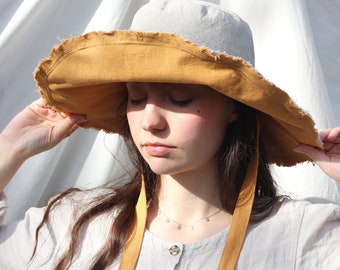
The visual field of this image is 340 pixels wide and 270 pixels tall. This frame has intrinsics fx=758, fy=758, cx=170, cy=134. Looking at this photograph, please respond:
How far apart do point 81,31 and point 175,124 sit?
0.84m

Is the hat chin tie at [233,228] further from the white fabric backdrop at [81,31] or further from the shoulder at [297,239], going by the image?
the white fabric backdrop at [81,31]

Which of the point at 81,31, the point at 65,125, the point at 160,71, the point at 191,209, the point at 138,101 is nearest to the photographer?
the point at 160,71

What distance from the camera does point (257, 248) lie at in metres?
1.48

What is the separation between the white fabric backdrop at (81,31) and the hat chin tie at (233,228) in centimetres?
34

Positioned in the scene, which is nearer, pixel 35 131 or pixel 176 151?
pixel 176 151

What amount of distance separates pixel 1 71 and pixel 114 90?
1.72ft

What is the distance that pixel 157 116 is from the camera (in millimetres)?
1357

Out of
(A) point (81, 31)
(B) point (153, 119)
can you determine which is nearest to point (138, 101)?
(B) point (153, 119)

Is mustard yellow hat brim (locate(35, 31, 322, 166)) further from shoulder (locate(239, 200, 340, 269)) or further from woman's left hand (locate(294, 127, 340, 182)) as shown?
shoulder (locate(239, 200, 340, 269))

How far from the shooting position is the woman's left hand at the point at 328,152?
1472mm

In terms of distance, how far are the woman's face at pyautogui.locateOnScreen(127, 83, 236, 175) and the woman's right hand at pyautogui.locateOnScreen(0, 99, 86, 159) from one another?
0.27m

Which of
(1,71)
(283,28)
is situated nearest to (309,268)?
(283,28)

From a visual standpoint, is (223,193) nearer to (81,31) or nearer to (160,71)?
(160,71)

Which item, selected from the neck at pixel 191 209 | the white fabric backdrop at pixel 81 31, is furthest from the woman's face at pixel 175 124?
the white fabric backdrop at pixel 81 31
